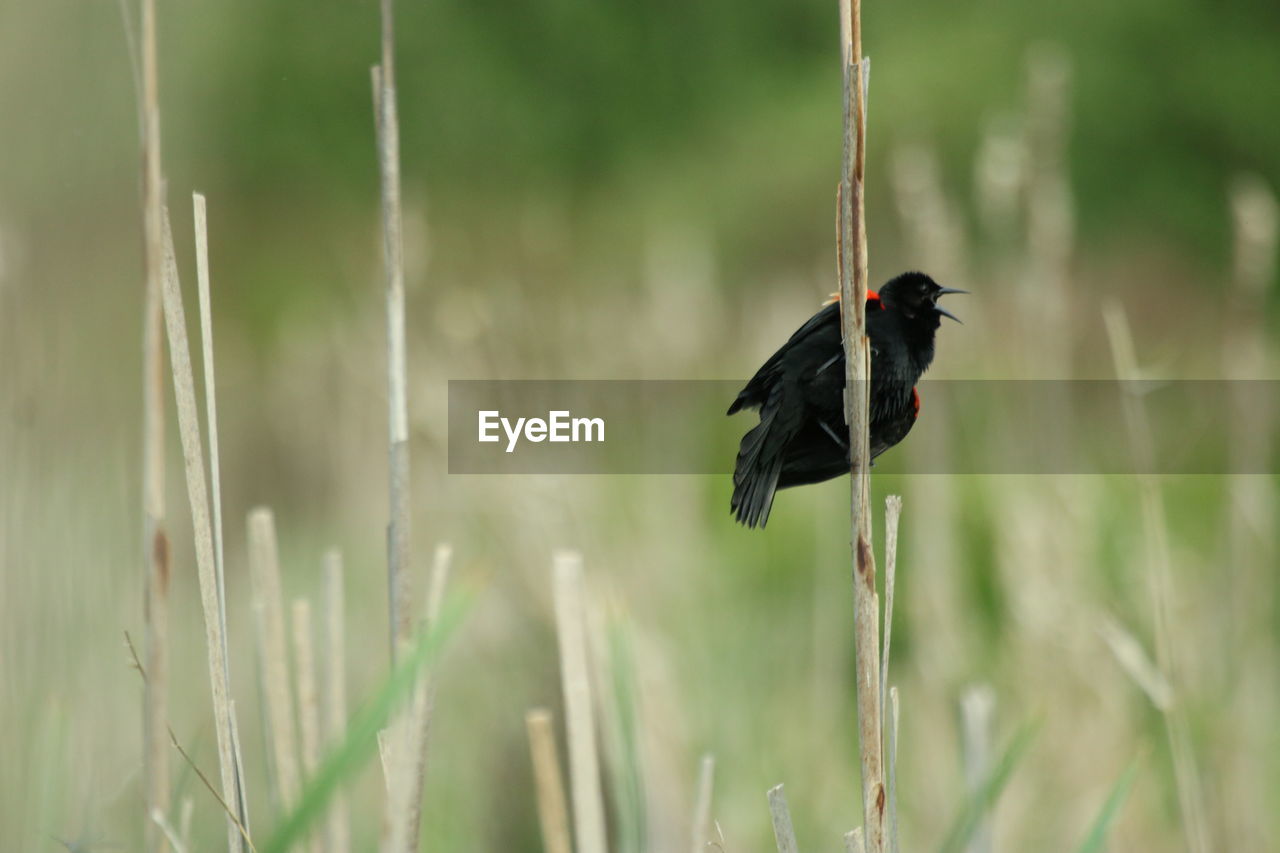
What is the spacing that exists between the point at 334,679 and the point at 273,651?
0.06m

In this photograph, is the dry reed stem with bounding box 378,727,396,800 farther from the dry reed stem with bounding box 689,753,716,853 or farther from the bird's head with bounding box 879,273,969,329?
the bird's head with bounding box 879,273,969,329

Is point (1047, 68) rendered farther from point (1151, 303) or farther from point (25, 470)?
point (1151, 303)

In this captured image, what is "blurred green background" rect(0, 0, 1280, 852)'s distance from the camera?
1160 millimetres

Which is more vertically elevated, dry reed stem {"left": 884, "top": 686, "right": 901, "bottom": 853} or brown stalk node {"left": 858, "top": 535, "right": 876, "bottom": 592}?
brown stalk node {"left": 858, "top": 535, "right": 876, "bottom": 592}

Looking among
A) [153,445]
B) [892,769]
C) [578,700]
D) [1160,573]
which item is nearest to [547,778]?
[578,700]

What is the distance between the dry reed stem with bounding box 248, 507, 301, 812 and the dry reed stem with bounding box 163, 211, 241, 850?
6.0 inches

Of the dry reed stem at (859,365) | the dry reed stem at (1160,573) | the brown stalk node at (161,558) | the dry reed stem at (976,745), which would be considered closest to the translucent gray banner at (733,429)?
the dry reed stem at (1160,573)

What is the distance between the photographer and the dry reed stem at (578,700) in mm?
688

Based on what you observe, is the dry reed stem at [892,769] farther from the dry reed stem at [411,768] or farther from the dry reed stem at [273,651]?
the dry reed stem at [273,651]

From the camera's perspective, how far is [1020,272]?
2.06 metres

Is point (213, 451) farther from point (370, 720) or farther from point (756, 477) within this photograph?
point (756, 477)

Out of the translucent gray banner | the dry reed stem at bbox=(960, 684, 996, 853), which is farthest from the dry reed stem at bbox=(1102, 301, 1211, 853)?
the dry reed stem at bbox=(960, 684, 996, 853)

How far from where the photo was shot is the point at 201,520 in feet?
2.11

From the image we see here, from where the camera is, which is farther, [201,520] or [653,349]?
[653,349]
